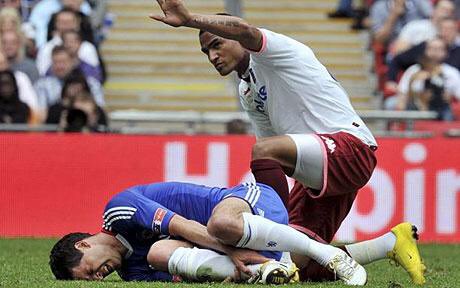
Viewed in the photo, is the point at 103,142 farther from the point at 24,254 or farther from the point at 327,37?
the point at 327,37

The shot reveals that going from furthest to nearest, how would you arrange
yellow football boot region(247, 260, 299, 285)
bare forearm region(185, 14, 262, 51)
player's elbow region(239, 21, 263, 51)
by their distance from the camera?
player's elbow region(239, 21, 263, 51), bare forearm region(185, 14, 262, 51), yellow football boot region(247, 260, 299, 285)

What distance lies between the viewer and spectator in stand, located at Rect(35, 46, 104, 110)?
16908mm

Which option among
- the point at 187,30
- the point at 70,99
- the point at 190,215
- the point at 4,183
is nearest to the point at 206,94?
the point at 187,30

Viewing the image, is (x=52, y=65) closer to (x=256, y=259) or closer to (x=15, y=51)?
(x=15, y=51)

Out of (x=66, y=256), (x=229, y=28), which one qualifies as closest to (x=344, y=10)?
(x=229, y=28)

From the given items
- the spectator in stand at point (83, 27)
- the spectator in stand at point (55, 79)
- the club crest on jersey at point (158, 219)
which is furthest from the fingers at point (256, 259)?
the spectator in stand at point (83, 27)

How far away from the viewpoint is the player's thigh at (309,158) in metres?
9.59

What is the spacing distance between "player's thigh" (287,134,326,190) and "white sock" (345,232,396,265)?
0.66m

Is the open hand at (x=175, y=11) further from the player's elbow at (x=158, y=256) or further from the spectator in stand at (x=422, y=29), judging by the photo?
the spectator in stand at (x=422, y=29)

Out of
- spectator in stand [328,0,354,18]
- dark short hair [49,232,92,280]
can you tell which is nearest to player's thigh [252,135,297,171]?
dark short hair [49,232,92,280]

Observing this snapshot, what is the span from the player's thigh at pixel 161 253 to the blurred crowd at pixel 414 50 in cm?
842

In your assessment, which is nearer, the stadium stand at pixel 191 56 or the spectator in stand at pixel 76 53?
the spectator in stand at pixel 76 53

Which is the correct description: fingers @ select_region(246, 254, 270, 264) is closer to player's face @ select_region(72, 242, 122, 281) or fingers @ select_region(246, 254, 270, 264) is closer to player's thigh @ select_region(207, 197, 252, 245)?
player's thigh @ select_region(207, 197, 252, 245)

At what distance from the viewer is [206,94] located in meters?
18.9
